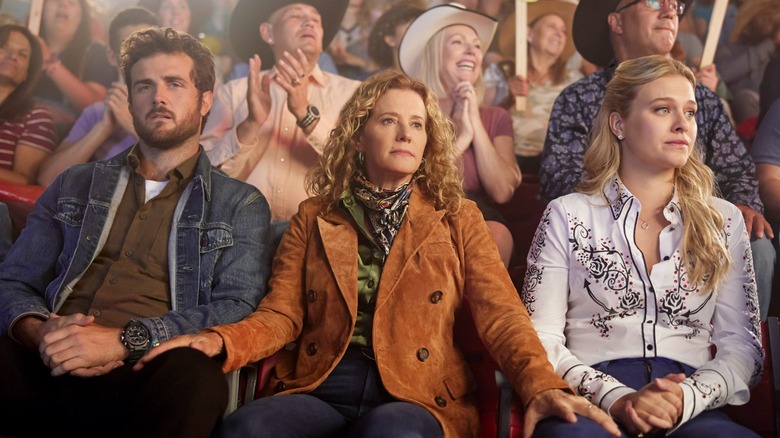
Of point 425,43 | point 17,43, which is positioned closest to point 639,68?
point 425,43

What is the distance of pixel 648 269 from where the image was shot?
240 centimetres

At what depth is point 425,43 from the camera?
140 inches

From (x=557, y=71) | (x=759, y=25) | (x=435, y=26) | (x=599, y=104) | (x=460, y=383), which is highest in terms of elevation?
(x=759, y=25)

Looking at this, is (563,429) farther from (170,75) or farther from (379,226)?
(170,75)

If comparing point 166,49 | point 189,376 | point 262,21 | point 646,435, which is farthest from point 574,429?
point 262,21

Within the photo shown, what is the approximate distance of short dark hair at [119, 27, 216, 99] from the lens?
294 cm

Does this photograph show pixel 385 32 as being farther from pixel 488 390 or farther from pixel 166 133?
pixel 488 390

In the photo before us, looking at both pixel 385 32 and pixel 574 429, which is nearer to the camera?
pixel 574 429

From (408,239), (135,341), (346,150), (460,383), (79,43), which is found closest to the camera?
(135,341)

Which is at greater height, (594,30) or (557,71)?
(594,30)

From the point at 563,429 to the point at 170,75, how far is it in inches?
74.2

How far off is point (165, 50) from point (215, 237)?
790 millimetres

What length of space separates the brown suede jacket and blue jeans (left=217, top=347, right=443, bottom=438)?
0.16 feet

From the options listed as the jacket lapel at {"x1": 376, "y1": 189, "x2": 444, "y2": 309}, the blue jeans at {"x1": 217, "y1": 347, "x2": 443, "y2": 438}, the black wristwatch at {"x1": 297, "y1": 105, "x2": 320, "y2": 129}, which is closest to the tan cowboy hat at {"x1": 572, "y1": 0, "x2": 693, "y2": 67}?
the black wristwatch at {"x1": 297, "y1": 105, "x2": 320, "y2": 129}
